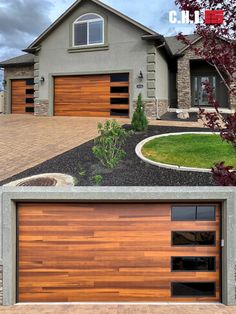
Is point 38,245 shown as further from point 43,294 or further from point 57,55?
point 57,55

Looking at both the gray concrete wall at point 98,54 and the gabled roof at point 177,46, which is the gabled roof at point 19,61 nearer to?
the gray concrete wall at point 98,54

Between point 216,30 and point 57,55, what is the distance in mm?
16389

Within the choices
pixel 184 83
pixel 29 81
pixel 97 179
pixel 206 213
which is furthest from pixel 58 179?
pixel 29 81

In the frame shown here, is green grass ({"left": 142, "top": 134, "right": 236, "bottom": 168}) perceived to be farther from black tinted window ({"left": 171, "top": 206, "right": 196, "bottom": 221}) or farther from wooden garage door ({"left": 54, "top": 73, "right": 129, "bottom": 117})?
wooden garage door ({"left": 54, "top": 73, "right": 129, "bottom": 117})

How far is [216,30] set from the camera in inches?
217

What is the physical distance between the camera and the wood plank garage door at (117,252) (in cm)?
709

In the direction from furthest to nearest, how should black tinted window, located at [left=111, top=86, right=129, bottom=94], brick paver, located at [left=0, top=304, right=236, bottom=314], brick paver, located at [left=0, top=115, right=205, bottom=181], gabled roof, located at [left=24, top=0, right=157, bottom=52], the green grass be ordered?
black tinted window, located at [left=111, top=86, right=129, bottom=94]
gabled roof, located at [left=24, top=0, right=157, bottom=52]
brick paver, located at [left=0, top=115, right=205, bottom=181]
the green grass
brick paver, located at [left=0, top=304, right=236, bottom=314]

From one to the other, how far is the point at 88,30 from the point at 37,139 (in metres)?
9.60

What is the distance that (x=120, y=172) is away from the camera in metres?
8.81

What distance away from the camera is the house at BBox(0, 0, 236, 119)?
1842 centimetres

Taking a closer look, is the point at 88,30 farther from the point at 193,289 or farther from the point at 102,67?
the point at 193,289

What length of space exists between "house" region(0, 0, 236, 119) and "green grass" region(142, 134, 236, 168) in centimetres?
707

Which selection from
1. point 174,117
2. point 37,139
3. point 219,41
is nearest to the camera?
point 219,41

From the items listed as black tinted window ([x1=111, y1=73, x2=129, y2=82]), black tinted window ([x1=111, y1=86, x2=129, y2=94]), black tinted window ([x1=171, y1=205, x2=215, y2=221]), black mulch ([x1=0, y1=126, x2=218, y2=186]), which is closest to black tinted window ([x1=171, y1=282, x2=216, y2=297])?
black tinted window ([x1=171, y1=205, x2=215, y2=221])
